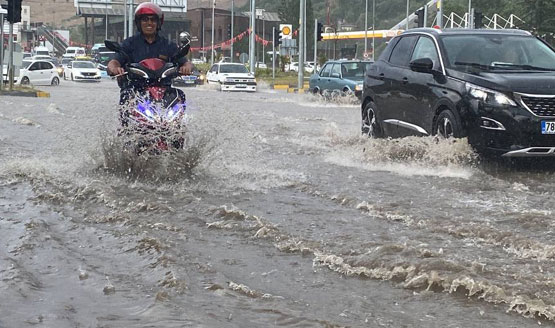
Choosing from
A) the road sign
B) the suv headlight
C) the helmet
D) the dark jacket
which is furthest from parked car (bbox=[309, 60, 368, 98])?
the road sign

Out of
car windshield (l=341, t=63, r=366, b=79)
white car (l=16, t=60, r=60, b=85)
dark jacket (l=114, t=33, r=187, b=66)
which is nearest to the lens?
dark jacket (l=114, t=33, r=187, b=66)

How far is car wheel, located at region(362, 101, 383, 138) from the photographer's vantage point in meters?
11.1

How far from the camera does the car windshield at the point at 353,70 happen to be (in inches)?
1002

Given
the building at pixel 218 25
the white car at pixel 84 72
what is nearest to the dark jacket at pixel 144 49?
the white car at pixel 84 72

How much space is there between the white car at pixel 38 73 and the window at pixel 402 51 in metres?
31.5

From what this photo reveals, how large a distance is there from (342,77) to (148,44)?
1740 cm

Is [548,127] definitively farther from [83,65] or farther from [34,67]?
[83,65]

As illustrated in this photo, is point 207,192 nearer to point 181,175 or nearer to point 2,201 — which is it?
point 181,175

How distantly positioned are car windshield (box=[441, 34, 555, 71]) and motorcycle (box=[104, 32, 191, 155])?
3.18m

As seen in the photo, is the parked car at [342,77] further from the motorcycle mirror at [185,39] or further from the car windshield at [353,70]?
the motorcycle mirror at [185,39]

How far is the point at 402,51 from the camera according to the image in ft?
35.3

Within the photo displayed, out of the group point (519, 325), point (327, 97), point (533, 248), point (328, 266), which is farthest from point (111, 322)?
point (327, 97)

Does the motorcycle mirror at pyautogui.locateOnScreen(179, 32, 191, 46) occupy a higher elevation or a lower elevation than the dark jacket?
higher

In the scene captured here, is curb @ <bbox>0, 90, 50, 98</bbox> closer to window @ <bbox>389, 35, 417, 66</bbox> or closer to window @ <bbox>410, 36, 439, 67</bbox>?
window @ <bbox>389, 35, 417, 66</bbox>
